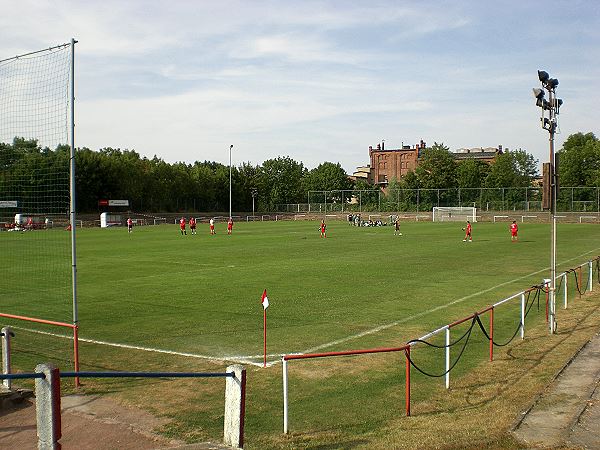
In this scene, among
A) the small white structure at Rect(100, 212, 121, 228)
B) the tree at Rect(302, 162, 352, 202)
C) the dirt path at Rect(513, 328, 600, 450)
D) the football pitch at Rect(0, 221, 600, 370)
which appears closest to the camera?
the dirt path at Rect(513, 328, 600, 450)

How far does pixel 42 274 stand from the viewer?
2625cm

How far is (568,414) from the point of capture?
819cm

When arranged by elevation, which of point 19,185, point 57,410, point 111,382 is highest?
point 19,185

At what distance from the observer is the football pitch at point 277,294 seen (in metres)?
13.9

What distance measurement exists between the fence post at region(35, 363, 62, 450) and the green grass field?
3131 mm

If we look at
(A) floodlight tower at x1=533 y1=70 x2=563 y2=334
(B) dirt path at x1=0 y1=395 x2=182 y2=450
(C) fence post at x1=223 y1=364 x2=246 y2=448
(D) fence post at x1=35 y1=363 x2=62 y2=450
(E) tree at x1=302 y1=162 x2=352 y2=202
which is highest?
(E) tree at x1=302 y1=162 x2=352 y2=202

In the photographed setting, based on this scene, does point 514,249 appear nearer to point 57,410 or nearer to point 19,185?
point 19,185

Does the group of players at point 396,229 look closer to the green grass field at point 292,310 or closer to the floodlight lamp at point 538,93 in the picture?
the green grass field at point 292,310

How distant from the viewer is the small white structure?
7481 cm

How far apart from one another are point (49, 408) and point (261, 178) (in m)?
118

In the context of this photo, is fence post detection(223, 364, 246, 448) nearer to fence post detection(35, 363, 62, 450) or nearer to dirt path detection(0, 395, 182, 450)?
dirt path detection(0, 395, 182, 450)

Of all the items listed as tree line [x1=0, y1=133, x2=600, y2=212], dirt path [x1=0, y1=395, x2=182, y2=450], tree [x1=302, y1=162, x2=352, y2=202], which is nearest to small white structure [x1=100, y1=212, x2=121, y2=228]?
tree line [x1=0, y1=133, x2=600, y2=212]

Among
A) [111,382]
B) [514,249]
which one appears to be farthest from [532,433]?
[514,249]

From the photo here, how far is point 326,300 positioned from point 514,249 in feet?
72.4
